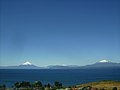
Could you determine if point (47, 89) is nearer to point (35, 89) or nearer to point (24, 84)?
point (35, 89)

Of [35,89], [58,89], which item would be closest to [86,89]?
[58,89]

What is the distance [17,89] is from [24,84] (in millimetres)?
3928

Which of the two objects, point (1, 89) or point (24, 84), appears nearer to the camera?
point (1, 89)

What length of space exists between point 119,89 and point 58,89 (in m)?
11.9

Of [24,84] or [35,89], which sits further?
[24,84]

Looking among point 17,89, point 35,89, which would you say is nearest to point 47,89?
point 35,89

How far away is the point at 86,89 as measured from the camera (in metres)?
54.2

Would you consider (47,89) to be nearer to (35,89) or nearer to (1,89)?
(35,89)

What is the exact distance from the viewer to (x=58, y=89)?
54.6m

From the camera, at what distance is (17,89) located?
54.2 meters

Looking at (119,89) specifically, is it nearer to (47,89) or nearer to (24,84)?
(47,89)

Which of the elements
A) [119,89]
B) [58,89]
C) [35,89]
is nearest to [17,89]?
[35,89]

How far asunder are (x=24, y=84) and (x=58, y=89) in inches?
304

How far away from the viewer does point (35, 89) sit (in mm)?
53500
